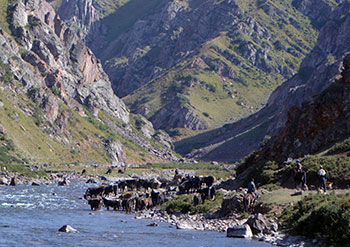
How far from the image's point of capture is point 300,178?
41375 millimetres

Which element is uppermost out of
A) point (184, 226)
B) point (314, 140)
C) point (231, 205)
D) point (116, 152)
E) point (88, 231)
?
point (116, 152)

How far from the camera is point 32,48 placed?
631 feet

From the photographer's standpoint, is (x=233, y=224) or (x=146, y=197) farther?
(x=146, y=197)

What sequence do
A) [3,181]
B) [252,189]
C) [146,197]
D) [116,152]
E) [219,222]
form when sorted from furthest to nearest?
[116,152] → [3,181] → [146,197] → [252,189] → [219,222]

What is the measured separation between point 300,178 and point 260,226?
32.6 ft

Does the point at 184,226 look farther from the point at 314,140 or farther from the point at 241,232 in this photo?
the point at 314,140

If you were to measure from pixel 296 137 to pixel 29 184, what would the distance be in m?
51.6

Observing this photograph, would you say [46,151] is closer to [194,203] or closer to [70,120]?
[70,120]

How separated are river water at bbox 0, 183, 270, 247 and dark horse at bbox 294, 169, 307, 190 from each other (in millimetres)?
10180

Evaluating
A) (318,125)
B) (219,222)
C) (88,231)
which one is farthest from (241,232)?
(318,125)

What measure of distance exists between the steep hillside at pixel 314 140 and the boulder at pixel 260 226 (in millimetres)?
12062

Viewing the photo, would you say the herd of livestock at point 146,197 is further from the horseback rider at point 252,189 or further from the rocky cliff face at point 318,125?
the rocky cliff face at point 318,125

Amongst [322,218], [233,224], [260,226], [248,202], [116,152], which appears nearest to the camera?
[322,218]

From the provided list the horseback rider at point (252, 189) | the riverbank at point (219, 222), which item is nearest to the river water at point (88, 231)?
the riverbank at point (219, 222)
